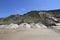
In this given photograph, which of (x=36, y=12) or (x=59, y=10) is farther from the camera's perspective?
(x=36, y=12)

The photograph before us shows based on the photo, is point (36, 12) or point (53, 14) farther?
point (36, 12)

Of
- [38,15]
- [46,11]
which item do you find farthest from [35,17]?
[46,11]

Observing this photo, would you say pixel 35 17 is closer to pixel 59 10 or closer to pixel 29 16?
pixel 29 16

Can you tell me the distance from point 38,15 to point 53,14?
8.50 metres

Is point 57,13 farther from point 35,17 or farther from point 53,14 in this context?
point 35,17

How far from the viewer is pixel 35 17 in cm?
7681

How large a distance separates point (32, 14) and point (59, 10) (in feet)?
50.6

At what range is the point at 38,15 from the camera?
7969 centimetres

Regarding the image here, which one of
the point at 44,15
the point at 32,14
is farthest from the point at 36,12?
the point at 44,15

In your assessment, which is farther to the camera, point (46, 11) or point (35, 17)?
point (46, 11)

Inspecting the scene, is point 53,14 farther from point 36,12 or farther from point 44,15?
point 36,12

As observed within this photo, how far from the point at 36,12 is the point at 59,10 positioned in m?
13.7

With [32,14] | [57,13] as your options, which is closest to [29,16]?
[32,14]

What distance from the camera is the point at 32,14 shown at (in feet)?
267
